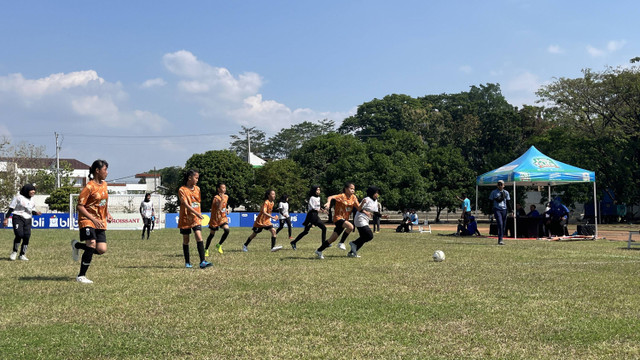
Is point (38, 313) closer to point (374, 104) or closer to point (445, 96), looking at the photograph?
point (374, 104)

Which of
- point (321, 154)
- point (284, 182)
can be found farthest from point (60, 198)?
point (321, 154)

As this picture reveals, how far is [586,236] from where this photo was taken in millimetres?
23922

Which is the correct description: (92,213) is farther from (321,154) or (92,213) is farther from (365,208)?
(321,154)

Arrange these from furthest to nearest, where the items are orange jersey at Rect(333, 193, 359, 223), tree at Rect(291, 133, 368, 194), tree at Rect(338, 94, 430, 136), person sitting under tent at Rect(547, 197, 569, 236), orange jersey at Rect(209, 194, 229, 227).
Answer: tree at Rect(338, 94, 430, 136)
tree at Rect(291, 133, 368, 194)
person sitting under tent at Rect(547, 197, 569, 236)
orange jersey at Rect(209, 194, 229, 227)
orange jersey at Rect(333, 193, 359, 223)

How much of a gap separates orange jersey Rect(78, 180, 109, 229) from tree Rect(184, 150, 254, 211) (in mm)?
50893

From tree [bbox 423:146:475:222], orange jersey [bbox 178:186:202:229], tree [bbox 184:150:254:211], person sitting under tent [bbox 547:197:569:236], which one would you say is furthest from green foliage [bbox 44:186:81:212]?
orange jersey [bbox 178:186:202:229]

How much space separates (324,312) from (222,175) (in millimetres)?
56293

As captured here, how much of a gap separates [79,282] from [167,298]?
2587 millimetres

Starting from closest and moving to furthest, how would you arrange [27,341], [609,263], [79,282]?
[27,341]
[79,282]
[609,263]

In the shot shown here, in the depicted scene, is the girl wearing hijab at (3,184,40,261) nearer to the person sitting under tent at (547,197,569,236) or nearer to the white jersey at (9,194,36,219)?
the white jersey at (9,194,36,219)

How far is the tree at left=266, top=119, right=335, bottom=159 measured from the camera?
100750 millimetres

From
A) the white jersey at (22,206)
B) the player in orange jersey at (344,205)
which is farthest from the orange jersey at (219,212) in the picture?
the white jersey at (22,206)

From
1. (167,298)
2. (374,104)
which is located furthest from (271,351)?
(374,104)

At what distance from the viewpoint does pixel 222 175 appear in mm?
62125
